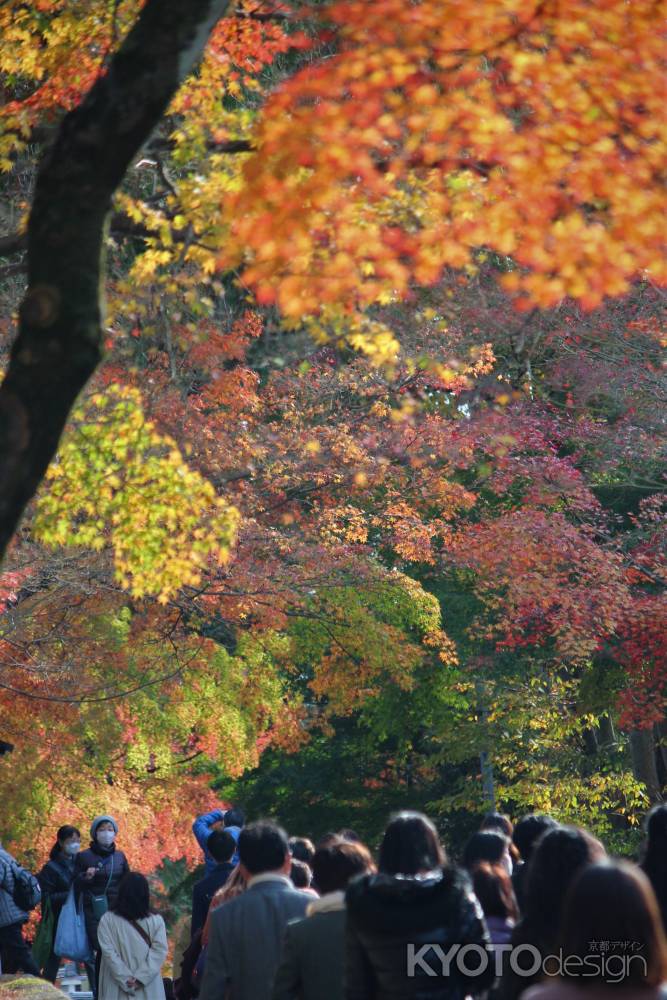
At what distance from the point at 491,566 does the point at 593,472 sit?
2759 mm

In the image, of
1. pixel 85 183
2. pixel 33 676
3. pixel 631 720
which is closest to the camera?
pixel 85 183

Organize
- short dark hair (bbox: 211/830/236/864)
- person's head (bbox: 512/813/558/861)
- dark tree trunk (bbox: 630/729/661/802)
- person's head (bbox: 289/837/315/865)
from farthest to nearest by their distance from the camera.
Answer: dark tree trunk (bbox: 630/729/661/802) → person's head (bbox: 289/837/315/865) → short dark hair (bbox: 211/830/236/864) → person's head (bbox: 512/813/558/861)

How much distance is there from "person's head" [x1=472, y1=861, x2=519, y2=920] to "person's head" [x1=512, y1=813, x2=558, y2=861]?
4.12 ft

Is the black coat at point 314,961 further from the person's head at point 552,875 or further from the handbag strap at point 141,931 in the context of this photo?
the handbag strap at point 141,931

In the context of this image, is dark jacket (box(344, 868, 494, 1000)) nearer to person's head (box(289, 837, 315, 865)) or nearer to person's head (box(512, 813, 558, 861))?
person's head (box(512, 813, 558, 861))

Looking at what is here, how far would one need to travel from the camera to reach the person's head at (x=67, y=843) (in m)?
12.4

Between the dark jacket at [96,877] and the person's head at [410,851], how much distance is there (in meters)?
7.56

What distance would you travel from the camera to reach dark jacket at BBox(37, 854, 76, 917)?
12.2m

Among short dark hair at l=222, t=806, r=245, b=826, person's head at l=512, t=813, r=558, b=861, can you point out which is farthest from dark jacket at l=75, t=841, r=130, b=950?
person's head at l=512, t=813, r=558, b=861

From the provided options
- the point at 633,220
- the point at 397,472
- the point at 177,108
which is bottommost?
the point at 397,472

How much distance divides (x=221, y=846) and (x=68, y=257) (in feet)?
16.9

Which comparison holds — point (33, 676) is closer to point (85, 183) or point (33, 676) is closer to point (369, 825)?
point (85, 183)

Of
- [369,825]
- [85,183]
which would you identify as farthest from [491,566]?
[85,183]

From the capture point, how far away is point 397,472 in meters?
21.5
